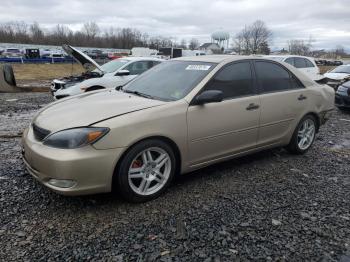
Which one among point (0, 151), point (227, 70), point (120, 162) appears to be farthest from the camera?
point (0, 151)

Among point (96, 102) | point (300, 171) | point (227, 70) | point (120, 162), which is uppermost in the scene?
point (227, 70)

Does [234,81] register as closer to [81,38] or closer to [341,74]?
[341,74]

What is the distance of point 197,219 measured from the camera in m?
3.14

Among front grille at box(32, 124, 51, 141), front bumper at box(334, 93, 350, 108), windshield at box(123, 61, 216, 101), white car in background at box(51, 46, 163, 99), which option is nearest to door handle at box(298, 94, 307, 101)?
windshield at box(123, 61, 216, 101)

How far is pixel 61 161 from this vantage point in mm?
2898

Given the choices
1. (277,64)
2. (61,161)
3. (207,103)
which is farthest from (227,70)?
(61,161)

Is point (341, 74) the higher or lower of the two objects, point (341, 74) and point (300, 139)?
the higher

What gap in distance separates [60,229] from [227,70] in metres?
2.69

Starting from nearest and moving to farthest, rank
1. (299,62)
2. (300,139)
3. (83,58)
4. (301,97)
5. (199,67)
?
(199,67), (301,97), (300,139), (83,58), (299,62)

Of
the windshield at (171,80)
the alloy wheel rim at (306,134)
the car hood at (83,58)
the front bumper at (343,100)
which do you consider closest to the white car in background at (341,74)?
the front bumper at (343,100)

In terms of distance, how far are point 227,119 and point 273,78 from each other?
1225mm

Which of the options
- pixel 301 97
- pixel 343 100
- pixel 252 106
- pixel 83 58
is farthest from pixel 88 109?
pixel 343 100

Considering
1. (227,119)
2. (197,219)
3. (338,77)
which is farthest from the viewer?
(338,77)

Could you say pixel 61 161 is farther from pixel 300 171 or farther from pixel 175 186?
pixel 300 171
